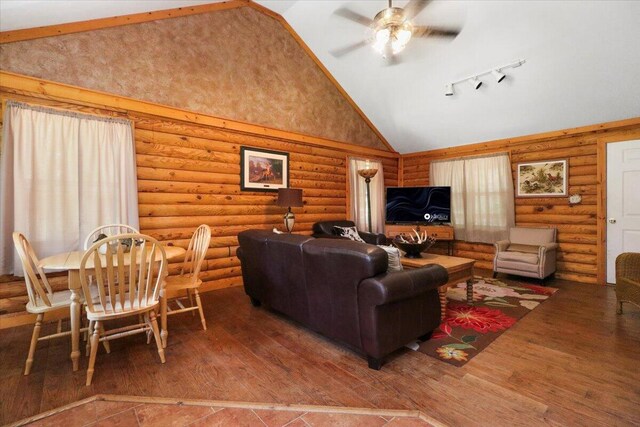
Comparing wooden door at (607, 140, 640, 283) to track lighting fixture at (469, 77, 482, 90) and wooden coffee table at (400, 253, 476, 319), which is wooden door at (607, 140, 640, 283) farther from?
wooden coffee table at (400, 253, 476, 319)

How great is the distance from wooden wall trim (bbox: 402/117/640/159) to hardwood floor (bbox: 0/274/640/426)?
2.93 meters

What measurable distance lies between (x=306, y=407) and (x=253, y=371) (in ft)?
1.80

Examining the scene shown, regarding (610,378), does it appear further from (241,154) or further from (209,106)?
(209,106)

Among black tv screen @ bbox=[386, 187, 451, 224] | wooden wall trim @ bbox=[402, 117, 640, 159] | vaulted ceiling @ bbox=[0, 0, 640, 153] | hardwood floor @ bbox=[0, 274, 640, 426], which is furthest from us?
black tv screen @ bbox=[386, 187, 451, 224]

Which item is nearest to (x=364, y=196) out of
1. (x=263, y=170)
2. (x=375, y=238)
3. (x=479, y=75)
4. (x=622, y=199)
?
(x=375, y=238)

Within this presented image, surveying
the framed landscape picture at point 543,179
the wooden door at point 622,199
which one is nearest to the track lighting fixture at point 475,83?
the framed landscape picture at point 543,179

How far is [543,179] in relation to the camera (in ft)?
16.1

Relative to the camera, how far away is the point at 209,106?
13.2 feet

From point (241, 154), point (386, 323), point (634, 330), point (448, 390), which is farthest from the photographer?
point (241, 154)

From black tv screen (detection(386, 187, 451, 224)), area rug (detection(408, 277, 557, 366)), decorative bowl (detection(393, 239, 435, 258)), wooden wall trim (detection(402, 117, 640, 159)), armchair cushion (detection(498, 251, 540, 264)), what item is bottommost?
area rug (detection(408, 277, 557, 366))

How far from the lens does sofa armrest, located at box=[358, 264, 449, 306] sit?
1.90 meters

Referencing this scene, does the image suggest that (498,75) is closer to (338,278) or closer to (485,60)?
(485,60)

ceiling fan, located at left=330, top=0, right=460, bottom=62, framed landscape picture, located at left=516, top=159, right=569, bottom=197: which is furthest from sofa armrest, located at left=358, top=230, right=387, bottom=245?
ceiling fan, located at left=330, top=0, right=460, bottom=62

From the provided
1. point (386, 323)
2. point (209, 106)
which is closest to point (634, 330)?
point (386, 323)
